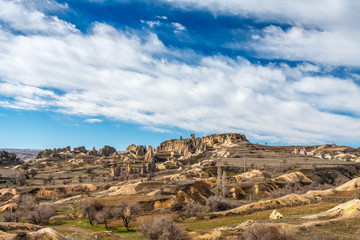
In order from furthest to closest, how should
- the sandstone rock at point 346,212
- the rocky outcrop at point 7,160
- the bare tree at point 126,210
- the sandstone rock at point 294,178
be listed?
the rocky outcrop at point 7,160
the sandstone rock at point 294,178
the bare tree at point 126,210
the sandstone rock at point 346,212

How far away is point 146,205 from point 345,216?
3911cm

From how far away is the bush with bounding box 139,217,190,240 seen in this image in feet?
93.2

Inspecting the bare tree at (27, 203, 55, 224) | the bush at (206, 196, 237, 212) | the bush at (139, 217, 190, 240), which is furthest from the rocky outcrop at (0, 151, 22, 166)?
the bush at (139, 217, 190, 240)

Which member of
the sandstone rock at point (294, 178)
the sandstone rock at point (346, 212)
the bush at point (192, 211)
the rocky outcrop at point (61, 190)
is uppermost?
the sandstone rock at point (346, 212)

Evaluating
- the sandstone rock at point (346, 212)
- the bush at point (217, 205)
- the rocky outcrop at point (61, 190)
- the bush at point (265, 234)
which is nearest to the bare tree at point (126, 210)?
the bush at point (217, 205)

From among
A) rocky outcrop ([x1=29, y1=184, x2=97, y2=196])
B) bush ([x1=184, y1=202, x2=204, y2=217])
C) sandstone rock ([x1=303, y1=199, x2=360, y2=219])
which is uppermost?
sandstone rock ([x1=303, y1=199, x2=360, y2=219])

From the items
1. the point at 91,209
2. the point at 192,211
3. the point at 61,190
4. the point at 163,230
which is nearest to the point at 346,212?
the point at 163,230

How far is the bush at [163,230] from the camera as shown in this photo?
2841 cm

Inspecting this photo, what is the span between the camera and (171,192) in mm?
68688

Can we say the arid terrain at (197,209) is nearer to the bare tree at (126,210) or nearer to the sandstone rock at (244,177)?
the bare tree at (126,210)

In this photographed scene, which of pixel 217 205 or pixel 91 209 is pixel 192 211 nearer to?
pixel 217 205

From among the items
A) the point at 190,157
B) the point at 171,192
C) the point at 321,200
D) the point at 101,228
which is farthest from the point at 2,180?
the point at 321,200

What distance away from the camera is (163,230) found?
96.9 feet

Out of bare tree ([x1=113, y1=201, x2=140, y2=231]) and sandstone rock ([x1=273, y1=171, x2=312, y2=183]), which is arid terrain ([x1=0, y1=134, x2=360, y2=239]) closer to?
sandstone rock ([x1=273, y1=171, x2=312, y2=183])
